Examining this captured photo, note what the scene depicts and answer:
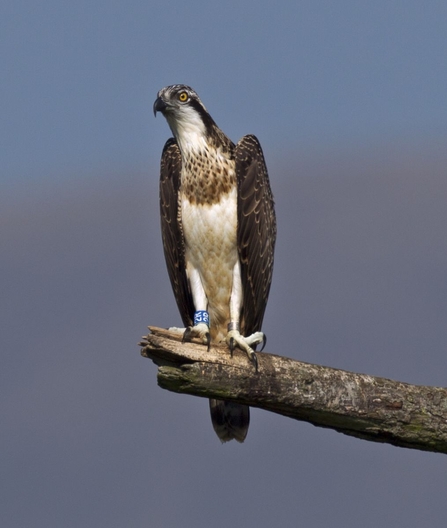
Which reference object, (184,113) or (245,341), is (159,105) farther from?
(245,341)

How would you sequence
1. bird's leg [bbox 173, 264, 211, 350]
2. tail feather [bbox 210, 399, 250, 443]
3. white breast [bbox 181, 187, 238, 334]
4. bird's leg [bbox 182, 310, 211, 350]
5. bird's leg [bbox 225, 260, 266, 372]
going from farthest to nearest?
tail feather [bbox 210, 399, 250, 443] → white breast [bbox 181, 187, 238, 334] → bird's leg [bbox 173, 264, 211, 350] → bird's leg [bbox 225, 260, 266, 372] → bird's leg [bbox 182, 310, 211, 350]

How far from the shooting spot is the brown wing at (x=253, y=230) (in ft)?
27.4

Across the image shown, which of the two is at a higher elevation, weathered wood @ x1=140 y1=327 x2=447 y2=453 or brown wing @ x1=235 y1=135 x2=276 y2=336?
brown wing @ x1=235 y1=135 x2=276 y2=336

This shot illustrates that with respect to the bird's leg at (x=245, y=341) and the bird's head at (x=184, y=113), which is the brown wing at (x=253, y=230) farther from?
Answer: the bird's leg at (x=245, y=341)

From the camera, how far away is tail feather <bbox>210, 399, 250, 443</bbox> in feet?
27.5

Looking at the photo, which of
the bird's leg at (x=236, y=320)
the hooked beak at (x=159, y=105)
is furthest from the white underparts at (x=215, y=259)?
the hooked beak at (x=159, y=105)

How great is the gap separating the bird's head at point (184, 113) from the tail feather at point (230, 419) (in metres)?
2.58

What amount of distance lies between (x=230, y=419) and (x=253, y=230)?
6.04 ft

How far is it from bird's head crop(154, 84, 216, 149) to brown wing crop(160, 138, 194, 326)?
269 mm

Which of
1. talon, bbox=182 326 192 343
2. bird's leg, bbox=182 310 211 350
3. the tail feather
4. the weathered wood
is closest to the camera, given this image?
the weathered wood

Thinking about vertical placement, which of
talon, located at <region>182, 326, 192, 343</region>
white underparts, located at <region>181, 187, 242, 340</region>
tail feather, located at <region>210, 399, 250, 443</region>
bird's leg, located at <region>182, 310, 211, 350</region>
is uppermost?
white underparts, located at <region>181, 187, 242, 340</region>

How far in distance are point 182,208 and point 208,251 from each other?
500 mm

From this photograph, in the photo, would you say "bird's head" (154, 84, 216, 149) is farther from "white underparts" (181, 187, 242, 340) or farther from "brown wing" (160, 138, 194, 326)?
"white underparts" (181, 187, 242, 340)

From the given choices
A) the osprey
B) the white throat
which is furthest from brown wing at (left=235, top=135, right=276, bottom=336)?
the white throat
